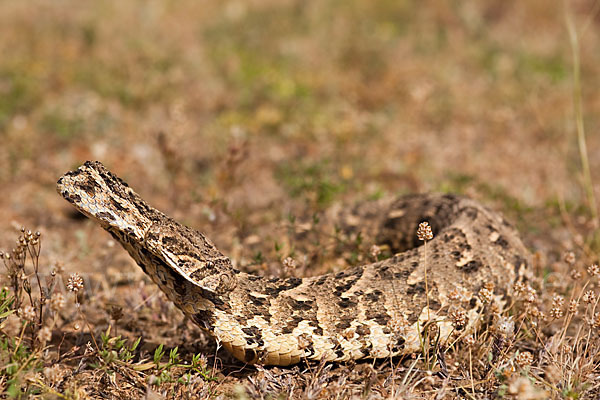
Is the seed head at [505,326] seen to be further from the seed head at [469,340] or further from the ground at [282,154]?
the seed head at [469,340]

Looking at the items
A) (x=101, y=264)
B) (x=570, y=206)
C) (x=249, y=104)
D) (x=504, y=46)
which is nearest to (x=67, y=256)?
(x=101, y=264)

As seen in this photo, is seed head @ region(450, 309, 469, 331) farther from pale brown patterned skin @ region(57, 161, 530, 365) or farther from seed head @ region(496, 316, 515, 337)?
seed head @ region(496, 316, 515, 337)

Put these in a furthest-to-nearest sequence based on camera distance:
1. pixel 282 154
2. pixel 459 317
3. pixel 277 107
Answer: pixel 277 107 < pixel 282 154 < pixel 459 317

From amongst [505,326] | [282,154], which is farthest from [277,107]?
[505,326]

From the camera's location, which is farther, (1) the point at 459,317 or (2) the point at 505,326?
(2) the point at 505,326

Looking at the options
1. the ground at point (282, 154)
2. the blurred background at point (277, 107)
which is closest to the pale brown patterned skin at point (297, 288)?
the ground at point (282, 154)

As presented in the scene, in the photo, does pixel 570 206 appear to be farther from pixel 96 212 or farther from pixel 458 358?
pixel 96 212

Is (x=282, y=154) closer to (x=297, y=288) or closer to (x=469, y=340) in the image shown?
(x=297, y=288)

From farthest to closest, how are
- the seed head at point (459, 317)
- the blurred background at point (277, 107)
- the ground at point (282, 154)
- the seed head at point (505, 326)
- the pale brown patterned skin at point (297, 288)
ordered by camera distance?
1. the blurred background at point (277, 107)
2. the seed head at point (505, 326)
3. the ground at point (282, 154)
4. the seed head at point (459, 317)
5. the pale brown patterned skin at point (297, 288)
